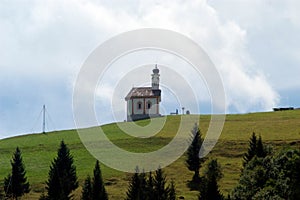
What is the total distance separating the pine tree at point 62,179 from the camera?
74188 mm

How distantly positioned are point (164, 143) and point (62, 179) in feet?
145

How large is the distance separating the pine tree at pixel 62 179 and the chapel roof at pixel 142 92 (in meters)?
80.7

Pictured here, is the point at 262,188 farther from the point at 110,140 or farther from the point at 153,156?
the point at 110,140

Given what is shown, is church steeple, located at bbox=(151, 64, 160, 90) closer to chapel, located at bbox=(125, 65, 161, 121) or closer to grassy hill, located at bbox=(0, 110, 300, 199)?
chapel, located at bbox=(125, 65, 161, 121)

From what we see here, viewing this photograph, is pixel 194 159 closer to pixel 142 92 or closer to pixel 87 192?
pixel 87 192

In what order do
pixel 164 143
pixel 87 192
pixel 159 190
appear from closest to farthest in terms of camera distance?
pixel 159 190, pixel 87 192, pixel 164 143

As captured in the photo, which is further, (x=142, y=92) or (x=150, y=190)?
(x=142, y=92)

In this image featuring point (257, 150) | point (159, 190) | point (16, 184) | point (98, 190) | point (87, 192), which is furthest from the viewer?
point (257, 150)

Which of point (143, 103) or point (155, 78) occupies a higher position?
point (155, 78)

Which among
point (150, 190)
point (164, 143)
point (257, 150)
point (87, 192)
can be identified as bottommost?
point (87, 192)

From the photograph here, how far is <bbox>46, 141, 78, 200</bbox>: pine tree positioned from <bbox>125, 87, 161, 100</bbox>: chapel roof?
265 ft

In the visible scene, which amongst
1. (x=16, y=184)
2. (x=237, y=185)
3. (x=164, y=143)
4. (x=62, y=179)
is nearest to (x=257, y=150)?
(x=237, y=185)

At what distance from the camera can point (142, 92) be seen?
172250 mm

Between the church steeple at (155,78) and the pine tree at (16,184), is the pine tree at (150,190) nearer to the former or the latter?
the pine tree at (16,184)
